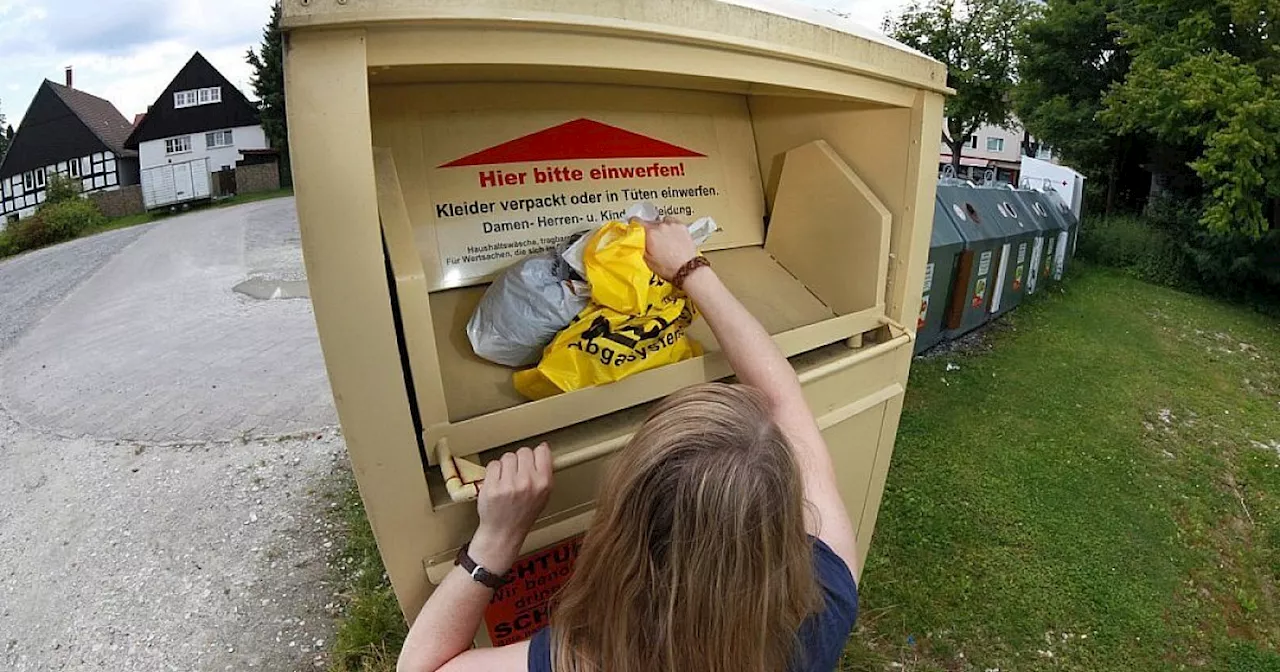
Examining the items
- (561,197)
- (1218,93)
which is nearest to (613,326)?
(561,197)

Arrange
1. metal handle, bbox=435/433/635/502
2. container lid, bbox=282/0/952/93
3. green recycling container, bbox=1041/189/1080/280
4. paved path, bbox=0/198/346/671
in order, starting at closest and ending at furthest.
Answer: container lid, bbox=282/0/952/93 < metal handle, bbox=435/433/635/502 < paved path, bbox=0/198/346/671 < green recycling container, bbox=1041/189/1080/280

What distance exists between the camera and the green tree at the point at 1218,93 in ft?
30.1

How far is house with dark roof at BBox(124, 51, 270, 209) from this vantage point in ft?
107

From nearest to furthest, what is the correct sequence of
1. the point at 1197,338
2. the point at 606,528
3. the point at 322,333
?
the point at 606,528 < the point at 322,333 < the point at 1197,338

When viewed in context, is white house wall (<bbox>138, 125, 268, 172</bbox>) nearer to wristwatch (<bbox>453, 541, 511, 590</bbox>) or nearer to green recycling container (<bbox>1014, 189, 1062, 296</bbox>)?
green recycling container (<bbox>1014, 189, 1062, 296</bbox>)

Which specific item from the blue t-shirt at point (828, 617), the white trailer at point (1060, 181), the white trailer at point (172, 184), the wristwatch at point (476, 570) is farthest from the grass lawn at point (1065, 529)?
the white trailer at point (172, 184)

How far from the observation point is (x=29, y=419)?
5.44 meters

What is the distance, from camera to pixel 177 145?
32844mm

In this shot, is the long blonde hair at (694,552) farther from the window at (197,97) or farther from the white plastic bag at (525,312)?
the window at (197,97)

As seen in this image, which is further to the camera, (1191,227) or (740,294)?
(1191,227)

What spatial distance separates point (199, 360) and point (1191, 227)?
47.6 ft

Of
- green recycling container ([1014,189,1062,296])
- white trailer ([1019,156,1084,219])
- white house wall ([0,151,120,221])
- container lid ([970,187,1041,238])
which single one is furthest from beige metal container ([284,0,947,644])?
white house wall ([0,151,120,221])

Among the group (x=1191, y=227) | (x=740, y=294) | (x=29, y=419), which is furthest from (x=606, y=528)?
(x=1191, y=227)

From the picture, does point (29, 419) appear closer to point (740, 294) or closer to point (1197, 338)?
point (740, 294)
